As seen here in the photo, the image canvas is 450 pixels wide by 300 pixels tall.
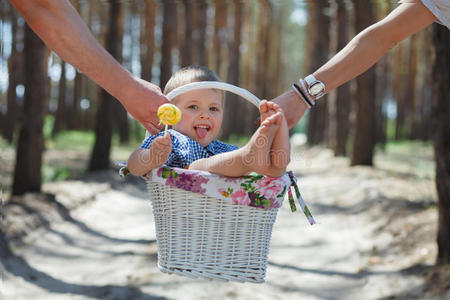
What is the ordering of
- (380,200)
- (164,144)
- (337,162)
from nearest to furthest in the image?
(164,144)
(380,200)
(337,162)

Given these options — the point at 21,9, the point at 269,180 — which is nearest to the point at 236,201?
the point at 269,180

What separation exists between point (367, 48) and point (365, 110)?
801cm

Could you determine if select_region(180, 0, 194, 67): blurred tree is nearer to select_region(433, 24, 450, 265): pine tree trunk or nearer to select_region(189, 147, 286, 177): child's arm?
select_region(433, 24, 450, 265): pine tree trunk

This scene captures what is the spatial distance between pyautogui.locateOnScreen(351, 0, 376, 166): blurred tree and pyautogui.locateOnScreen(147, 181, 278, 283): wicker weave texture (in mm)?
8197

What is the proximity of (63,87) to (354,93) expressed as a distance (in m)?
12.8

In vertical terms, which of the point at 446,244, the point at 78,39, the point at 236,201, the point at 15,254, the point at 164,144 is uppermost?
the point at 78,39

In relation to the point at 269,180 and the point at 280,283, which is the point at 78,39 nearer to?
the point at 269,180

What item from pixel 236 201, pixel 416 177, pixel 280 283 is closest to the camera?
pixel 236 201

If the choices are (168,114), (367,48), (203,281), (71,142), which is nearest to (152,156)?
(168,114)

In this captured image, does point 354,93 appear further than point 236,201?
Yes

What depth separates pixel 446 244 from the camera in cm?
412

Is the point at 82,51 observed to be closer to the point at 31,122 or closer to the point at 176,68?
the point at 31,122

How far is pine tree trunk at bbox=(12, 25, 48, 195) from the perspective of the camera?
670 centimetres

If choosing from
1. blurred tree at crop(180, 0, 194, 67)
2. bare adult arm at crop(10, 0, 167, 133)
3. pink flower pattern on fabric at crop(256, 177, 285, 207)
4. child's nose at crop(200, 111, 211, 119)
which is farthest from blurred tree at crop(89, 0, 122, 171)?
pink flower pattern on fabric at crop(256, 177, 285, 207)
